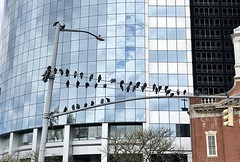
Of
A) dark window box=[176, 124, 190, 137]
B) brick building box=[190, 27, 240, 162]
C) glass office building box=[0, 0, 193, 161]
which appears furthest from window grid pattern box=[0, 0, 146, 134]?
brick building box=[190, 27, 240, 162]

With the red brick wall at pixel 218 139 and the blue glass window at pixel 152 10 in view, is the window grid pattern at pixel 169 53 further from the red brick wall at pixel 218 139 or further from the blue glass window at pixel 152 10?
the red brick wall at pixel 218 139

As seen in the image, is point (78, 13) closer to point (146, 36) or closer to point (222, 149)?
point (146, 36)

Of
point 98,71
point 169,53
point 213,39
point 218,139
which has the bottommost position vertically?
point 218,139

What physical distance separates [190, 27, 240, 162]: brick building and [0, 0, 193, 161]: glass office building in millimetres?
20482

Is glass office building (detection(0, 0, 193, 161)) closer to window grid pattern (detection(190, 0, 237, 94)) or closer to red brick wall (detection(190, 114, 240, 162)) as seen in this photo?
window grid pattern (detection(190, 0, 237, 94))

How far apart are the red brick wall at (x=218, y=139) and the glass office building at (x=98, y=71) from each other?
20741 mm

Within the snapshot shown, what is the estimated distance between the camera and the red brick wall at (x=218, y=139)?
45.4 metres

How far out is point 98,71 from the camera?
7306cm

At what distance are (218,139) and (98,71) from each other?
31.8 metres

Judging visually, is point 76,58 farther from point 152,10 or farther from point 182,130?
point 182,130

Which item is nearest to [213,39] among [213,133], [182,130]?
[182,130]

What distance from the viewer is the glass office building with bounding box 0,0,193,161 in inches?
2771

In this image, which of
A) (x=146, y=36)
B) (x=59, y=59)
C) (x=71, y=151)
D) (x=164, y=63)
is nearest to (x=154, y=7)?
(x=146, y=36)

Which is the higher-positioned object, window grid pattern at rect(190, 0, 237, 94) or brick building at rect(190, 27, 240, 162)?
window grid pattern at rect(190, 0, 237, 94)
